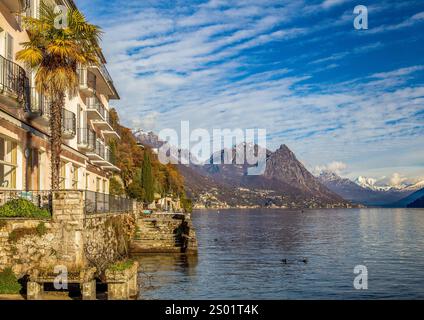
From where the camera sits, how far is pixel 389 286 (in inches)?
1222

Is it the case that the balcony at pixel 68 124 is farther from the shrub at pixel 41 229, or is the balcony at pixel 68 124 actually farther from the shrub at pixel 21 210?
the shrub at pixel 41 229

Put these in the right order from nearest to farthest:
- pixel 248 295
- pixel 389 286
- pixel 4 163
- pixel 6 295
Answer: pixel 6 295 < pixel 4 163 < pixel 248 295 < pixel 389 286

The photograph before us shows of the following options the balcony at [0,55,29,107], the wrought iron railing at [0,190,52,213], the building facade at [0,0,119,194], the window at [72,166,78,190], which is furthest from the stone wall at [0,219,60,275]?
the window at [72,166,78,190]

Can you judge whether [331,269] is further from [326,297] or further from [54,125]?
[54,125]

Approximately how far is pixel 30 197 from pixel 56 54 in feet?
21.0

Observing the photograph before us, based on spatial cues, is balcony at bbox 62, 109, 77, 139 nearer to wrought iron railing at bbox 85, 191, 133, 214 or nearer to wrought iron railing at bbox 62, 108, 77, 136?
wrought iron railing at bbox 62, 108, 77, 136

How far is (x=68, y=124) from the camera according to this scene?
3155cm

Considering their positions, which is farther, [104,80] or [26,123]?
[104,80]

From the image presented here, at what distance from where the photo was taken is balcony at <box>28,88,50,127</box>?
25000mm

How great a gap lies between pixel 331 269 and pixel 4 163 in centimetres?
2620

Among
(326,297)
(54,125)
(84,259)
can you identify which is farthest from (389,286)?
(54,125)

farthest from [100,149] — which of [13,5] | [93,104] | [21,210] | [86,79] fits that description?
[21,210]

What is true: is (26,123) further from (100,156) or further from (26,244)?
(100,156)

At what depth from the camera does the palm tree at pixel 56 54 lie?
21984 mm
